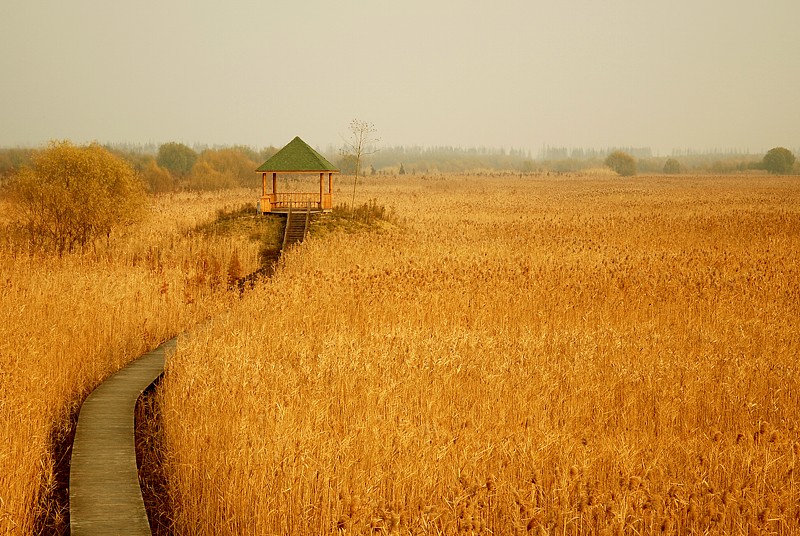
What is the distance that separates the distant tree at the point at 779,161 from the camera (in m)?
141

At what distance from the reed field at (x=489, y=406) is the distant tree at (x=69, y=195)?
40.1 ft

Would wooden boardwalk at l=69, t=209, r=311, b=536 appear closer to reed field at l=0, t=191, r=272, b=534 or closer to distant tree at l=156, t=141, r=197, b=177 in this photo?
reed field at l=0, t=191, r=272, b=534

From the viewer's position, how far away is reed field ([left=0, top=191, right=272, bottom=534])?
291 inches

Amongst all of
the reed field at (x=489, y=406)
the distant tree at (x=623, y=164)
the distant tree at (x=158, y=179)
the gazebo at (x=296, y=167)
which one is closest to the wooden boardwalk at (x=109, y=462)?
the reed field at (x=489, y=406)

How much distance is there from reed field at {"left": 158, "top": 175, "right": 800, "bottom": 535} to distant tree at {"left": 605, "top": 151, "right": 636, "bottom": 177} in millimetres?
136502

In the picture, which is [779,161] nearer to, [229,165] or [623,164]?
[623,164]

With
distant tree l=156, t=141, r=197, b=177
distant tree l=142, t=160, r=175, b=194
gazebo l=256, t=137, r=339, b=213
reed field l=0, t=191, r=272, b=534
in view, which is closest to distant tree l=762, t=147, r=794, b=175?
distant tree l=156, t=141, r=197, b=177

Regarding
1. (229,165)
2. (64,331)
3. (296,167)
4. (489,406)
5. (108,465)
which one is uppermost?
(229,165)

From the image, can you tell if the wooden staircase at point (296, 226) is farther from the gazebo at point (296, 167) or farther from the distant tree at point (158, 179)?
the distant tree at point (158, 179)

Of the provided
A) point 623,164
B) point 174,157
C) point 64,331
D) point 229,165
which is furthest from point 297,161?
point 623,164

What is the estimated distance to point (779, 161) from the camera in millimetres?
141000

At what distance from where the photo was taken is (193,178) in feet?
260

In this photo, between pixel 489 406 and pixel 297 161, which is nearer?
pixel 489 406

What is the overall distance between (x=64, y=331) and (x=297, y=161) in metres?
22.6
